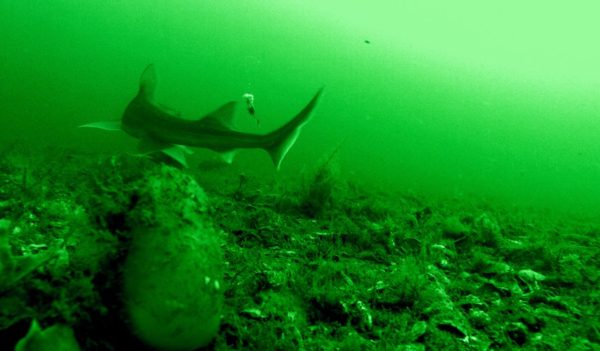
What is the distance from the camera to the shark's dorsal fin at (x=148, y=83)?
2.73 m

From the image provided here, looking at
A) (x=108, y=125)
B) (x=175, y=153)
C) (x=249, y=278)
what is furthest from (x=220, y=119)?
(x=249, y=278)

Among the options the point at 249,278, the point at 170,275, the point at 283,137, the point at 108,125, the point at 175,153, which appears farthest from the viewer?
the point at 249,278

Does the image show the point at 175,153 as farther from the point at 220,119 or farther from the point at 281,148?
the point at 281,148

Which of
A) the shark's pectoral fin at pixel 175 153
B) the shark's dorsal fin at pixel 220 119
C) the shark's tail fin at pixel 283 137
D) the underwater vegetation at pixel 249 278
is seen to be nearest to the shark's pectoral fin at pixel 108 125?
the underwater vegetation at pixel 249 278

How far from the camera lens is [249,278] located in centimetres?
325

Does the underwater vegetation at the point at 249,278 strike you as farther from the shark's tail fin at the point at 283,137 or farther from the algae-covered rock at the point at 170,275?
the shark's tail fin at the point at 283,137

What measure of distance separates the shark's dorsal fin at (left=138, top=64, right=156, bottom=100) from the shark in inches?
4.0

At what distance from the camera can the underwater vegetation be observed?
79.7 inches

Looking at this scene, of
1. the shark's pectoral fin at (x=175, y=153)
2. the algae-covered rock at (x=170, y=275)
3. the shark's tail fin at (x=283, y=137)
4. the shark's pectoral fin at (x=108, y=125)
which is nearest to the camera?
the algae-covered rock at (x=170, y=275)

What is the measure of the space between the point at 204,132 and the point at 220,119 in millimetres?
140

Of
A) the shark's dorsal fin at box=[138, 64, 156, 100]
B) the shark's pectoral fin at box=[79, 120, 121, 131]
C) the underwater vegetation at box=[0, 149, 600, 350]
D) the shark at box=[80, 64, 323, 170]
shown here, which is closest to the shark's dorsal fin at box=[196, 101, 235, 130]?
the shark at box=[80, 64, 323, 170]

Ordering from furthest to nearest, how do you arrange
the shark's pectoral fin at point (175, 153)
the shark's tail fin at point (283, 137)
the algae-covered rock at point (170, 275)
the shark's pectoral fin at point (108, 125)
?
the shark's pectoral fin at point (108, 125) < the shark's pectoral fin at point (175, 153) < the shark's tail fin at point (283, 137) < the algae-covered rock at point (170, 275)

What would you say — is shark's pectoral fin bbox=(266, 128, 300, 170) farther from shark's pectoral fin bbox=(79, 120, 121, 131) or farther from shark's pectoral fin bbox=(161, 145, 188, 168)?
shark's pectoral fin bbox=(79, 120, 121, 131)

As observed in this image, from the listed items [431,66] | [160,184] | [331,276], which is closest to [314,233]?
[331,276]
